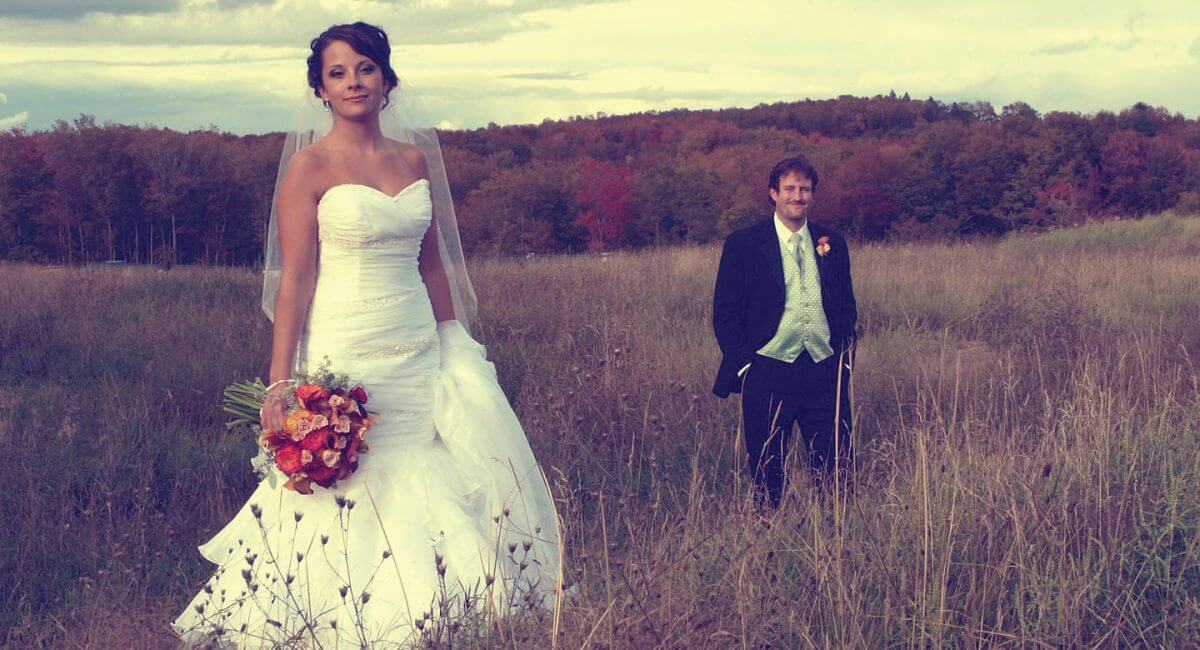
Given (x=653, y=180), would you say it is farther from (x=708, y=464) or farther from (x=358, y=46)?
(x=358, y=46)

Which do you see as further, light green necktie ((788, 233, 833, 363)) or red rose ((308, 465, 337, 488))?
light green necktie ((788, 233, 833, 363))

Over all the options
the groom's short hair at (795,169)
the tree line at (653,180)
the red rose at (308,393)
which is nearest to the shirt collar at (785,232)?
the groom's short hair at (795,169)

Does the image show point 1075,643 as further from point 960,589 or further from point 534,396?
point 534,396

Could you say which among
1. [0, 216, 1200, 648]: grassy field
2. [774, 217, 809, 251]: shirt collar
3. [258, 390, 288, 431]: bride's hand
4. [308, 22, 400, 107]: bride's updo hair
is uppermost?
[308, 22, 400, 107]: bride's updo hair

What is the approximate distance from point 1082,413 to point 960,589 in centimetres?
197

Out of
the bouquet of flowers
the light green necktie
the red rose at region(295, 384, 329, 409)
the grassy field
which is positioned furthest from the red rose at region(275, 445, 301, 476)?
the light green necktie

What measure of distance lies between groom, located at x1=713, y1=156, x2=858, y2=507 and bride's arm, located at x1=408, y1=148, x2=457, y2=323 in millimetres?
1441

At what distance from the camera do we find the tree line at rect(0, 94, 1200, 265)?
27844 mm

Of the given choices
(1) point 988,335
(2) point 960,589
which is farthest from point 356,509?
(1) point 988,335

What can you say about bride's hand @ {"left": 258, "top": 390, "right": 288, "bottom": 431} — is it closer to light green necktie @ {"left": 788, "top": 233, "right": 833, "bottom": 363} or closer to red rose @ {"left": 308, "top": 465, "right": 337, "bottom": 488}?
red rose @ {"left": 308, "top": 465, "right": 337, "bottom": 488}

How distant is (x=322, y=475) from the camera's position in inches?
137

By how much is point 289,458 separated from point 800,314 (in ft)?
8.26

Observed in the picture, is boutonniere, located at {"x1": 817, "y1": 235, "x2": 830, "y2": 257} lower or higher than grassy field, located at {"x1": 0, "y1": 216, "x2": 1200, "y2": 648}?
higher

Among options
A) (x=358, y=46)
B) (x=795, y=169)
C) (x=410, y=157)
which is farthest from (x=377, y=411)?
(x=795, y=169)
